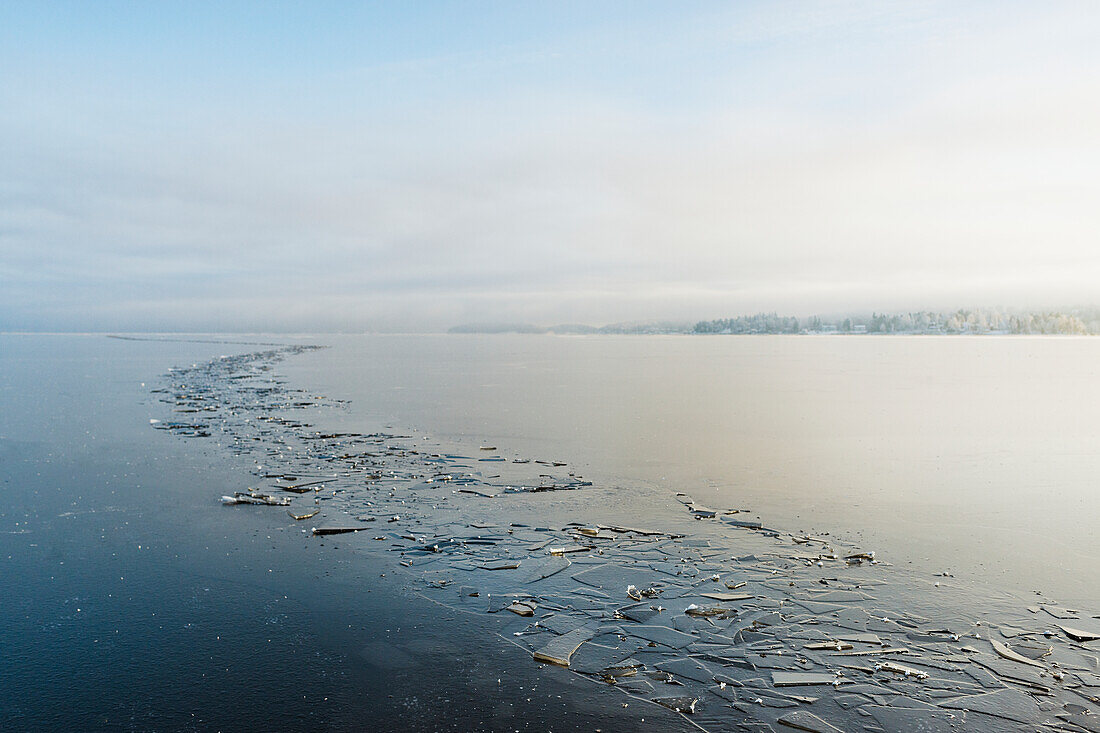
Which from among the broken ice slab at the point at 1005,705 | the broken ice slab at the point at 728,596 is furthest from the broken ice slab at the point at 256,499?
the broken ice slab at the point at 1005,705

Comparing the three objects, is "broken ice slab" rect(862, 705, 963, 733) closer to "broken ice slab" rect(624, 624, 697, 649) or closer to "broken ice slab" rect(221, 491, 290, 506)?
"broken ice slab" rect(624, 624, 697, 649)

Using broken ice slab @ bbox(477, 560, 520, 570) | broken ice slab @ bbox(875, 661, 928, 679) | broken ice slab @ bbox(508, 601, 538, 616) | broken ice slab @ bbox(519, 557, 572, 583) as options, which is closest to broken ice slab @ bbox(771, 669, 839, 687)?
broken ice slab @ bbox(875, 661, 928, 679)

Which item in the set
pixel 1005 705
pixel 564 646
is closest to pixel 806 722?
pixel 1005 705

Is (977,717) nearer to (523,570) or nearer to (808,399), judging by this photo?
(523,570)

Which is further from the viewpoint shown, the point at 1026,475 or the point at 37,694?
the point at 1026,475

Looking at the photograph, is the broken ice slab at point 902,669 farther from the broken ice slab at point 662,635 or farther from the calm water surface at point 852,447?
the calm water surface at point 852,447

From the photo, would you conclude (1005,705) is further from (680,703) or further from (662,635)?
(662,635)

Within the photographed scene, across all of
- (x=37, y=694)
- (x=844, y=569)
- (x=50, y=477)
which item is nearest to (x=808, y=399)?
(x=844, y=569)
